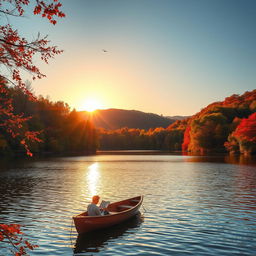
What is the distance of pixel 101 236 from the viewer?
15.9m

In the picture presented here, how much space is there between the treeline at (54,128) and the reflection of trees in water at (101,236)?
83.0m

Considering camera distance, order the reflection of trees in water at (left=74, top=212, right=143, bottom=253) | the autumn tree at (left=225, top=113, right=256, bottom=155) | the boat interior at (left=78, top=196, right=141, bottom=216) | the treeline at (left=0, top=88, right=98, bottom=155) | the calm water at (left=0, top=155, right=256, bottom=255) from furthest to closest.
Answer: the treeline at (left=0, top=88, right=98, bottom=155), the autumn tree at (left=225, top=113, right=256, bottom=155), the boat interior at (left=78, top=196, right=141, bottom=216), the reflection of trees in water at (left=74, top=212, right=143, bottom=253), the calm water at (left=0, top=155, right=256, bottom=255)

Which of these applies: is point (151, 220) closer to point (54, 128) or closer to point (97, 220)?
point (97, 220)

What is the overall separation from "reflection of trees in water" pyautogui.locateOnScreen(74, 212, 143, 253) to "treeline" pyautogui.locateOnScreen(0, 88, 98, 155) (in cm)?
8295

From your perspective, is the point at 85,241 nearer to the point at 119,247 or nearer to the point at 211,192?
the point at 119,247

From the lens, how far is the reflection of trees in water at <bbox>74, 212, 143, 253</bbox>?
1411 cm

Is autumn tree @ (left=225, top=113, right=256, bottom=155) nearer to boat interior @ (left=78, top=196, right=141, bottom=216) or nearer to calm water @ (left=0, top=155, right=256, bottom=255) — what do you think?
calm water @ (left=0, top=155, right=256, bottom=255)

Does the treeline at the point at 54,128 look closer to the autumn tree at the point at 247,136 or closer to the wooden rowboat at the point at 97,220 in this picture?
the autumn tree at the point at 247,136

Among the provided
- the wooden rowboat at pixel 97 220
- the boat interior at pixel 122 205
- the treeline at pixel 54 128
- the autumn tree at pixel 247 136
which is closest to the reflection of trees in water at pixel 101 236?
the wooden rowboat at pixel 97 220

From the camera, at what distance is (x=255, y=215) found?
19.9 metres

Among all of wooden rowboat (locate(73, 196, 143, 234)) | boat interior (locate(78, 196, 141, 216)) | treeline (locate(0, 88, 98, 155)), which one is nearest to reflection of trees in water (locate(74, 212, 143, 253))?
wooden rowboat (locate(73, 196, 143, 234))

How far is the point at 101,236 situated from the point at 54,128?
11581 cm

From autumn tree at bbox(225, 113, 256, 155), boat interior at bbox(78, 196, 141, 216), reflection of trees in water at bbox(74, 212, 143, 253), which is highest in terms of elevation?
autumn tree at bbox(225, 113, 256, 155)

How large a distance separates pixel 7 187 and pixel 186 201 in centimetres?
2005
